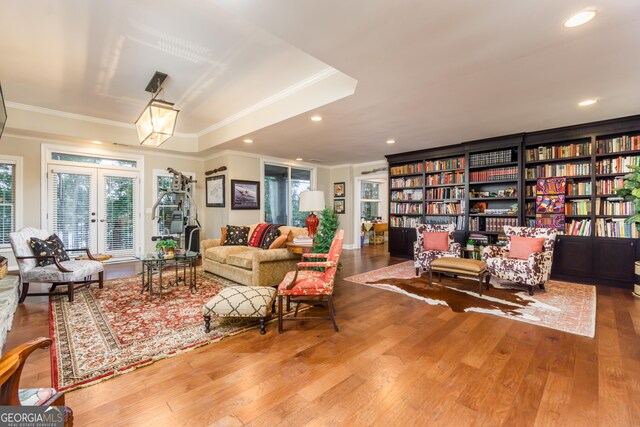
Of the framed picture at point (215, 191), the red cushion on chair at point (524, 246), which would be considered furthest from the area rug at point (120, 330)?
the red cushion on chair at point (524, 246)

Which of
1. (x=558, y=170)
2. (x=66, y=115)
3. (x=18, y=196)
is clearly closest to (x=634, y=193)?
(x=558, y=170)

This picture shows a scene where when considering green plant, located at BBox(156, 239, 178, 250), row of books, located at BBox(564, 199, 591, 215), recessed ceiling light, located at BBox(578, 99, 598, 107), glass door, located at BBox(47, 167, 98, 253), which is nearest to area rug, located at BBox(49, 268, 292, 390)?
green plant, located at BBox(156, 239, 178, 250)

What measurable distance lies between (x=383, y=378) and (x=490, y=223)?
4.71 m

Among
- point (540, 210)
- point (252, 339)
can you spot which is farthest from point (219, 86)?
point (540, 210)

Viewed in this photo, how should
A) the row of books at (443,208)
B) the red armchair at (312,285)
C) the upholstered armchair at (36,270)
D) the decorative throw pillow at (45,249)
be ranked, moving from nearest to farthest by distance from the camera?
the red armchair at (312,285) → the upholstered armchair at (36,270) → the decorative throw pillow at (45,249) → the row of books at (443,208)

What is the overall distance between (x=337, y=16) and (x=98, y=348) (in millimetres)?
3180

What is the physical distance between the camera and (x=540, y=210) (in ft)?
15.9

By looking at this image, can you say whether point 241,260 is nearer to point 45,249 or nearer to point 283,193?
point 45,249

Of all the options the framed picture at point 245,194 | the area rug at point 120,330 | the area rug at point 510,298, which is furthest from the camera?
the framed picture at point 245,194

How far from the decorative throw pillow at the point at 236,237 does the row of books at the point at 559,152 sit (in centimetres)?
530

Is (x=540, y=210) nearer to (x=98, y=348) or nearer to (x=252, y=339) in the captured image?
(x=252, y=339)

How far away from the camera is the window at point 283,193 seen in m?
7.22

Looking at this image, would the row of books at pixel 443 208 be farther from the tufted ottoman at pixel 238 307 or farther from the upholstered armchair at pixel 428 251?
the tufted ottoman at pixel 238 307

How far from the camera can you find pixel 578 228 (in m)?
4.60
